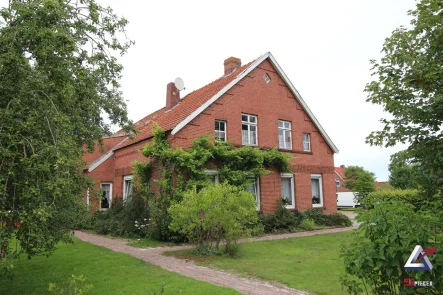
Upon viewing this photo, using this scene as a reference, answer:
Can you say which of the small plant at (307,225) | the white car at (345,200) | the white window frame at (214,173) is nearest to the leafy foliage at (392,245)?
the white window frame at (214,173)

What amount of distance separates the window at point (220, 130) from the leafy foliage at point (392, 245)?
471 inches

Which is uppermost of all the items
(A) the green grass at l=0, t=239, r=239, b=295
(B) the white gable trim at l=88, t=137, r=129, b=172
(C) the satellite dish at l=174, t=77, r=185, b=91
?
(C) the satellite dish at l=174, t=77, r=185, b=91

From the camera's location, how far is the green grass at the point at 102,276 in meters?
6.45

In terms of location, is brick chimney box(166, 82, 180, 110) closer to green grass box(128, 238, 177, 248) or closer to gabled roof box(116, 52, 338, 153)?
gabled roof box(116, 52, 338, 153)

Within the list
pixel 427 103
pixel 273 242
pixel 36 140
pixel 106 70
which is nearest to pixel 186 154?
pixel 273 242

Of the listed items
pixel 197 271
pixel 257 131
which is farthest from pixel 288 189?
pixel 197 271

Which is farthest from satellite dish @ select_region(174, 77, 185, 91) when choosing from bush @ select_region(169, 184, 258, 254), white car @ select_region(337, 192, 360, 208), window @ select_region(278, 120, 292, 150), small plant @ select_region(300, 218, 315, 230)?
white car @ select_region(337, 192, 360, 208)

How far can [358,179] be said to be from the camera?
179 ft

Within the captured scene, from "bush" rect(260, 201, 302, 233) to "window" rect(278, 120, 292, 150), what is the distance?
3208 mm

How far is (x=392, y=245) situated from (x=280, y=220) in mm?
12300

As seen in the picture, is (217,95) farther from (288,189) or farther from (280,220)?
(280,220)

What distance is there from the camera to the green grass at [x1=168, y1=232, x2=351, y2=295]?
22.5 ft

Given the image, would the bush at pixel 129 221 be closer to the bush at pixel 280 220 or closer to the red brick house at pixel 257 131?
the red brick house at pixel 257 131

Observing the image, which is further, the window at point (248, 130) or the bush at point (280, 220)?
the window at point (248, 130)
